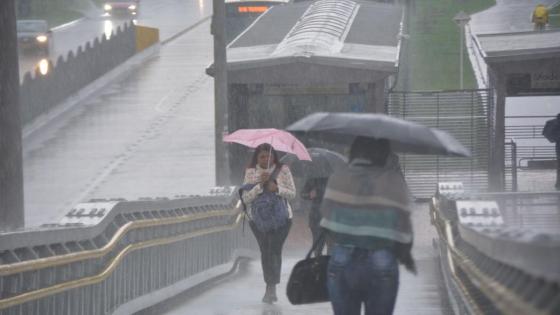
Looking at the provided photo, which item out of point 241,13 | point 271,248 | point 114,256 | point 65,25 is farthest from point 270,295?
point 65,25

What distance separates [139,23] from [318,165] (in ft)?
176

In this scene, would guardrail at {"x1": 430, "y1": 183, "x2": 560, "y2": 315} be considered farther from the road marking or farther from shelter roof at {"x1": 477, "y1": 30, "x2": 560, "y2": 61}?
the road marking

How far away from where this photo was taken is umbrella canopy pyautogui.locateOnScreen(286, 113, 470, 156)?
7.45m

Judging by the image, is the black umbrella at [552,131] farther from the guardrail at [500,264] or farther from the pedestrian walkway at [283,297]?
the guardrail at [500,264]

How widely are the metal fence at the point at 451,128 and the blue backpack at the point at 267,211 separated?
13.9 m

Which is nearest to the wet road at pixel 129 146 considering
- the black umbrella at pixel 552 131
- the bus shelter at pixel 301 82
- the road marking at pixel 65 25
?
the bus shelter at pixel 301 82

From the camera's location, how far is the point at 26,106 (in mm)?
37125

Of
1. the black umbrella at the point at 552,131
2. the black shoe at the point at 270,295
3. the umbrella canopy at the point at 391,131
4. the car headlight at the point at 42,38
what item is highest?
the umbrella canopy at the point at 391,131

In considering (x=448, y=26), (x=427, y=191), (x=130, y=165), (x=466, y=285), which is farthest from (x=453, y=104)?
(x=448, y=26)

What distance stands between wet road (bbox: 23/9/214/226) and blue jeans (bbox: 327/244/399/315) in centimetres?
1886

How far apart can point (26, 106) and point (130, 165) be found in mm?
5211

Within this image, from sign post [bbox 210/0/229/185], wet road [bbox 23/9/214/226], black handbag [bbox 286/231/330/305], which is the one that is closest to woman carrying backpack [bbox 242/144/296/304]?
black handbag [bbox 286/231/330/305]

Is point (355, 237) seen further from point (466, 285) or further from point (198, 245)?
point (198, 245)

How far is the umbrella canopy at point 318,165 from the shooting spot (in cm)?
1502
